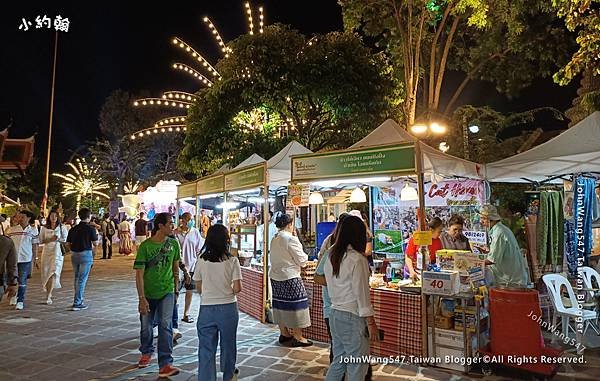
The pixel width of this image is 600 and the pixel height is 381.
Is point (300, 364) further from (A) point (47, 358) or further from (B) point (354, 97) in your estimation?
(B) point (354, 97)

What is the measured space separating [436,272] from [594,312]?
2836 millimetres

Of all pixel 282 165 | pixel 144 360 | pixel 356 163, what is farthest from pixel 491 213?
pixel 144 360

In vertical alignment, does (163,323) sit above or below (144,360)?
above

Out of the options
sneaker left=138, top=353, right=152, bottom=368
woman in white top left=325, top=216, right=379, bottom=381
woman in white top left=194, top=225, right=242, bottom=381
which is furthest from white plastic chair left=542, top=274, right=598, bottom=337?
sneaker left=138, top=353, right=152, bottom=368

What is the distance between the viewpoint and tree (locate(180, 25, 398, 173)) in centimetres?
1171

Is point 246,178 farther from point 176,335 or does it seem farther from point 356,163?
point 176,335

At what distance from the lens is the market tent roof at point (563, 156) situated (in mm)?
6203

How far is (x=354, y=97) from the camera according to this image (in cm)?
1173

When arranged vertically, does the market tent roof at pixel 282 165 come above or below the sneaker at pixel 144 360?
above

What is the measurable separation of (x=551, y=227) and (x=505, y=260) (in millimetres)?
2607

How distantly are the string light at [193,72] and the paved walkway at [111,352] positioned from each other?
7636 mm

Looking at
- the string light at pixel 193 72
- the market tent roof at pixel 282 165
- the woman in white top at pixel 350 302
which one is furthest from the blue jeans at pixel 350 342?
the string light at pixel 193 72

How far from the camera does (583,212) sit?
655cm

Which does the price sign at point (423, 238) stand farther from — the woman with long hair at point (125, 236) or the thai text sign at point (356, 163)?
the woman with long hair at point (125, 236)
